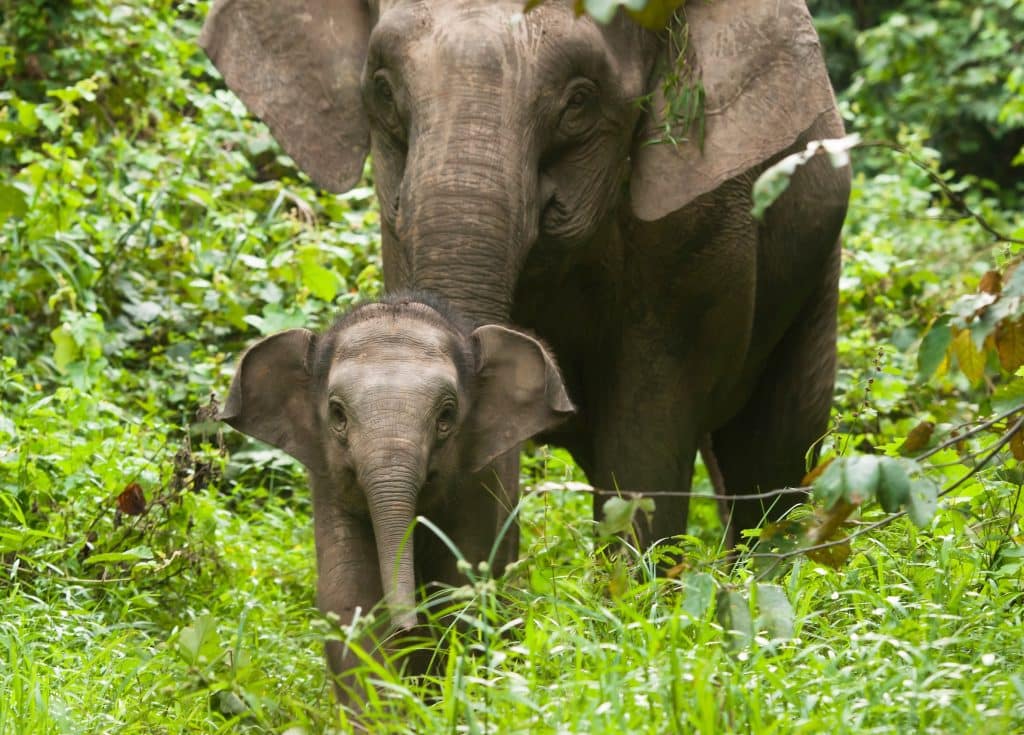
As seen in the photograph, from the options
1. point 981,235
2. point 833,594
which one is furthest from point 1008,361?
point 981,235

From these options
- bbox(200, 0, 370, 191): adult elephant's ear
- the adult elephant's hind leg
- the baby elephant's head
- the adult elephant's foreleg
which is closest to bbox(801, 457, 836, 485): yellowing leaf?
the baby elephant's head

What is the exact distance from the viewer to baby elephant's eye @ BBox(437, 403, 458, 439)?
190 inches

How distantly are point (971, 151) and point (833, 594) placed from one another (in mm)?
12208

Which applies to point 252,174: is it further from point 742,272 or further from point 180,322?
point 742,272

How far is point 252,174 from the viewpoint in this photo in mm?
10320

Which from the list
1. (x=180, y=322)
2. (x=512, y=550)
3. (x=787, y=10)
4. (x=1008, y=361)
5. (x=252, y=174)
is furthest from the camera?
(x=252, y=174)

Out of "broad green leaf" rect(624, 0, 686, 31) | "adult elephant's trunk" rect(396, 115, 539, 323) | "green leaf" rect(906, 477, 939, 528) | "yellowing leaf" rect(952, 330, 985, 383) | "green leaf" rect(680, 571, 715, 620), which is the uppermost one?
"broad green leaf" rect(624, 0, 686, 31)

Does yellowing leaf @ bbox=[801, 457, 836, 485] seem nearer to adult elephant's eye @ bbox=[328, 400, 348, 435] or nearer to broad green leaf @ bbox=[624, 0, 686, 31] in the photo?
broad green leaf @ bbox=[624, 0, 686, 31]

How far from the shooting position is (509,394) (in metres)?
5.10

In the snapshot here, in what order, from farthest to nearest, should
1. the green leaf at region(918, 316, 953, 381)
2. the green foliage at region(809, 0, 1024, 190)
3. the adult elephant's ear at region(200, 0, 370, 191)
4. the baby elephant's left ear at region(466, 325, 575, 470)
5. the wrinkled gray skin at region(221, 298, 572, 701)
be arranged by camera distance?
1. the green foliage at region(809, 0, 1024, 190)
2. the adult elephant's ear at region(200, 0, 370, 191)
3. the baby elephant's left ear at region(466, 325, 575, 470)
4. the wrinkled gray skin at region(221, 298, 572, 701)
5. the green leaf at region(918, 316, 953, 381)

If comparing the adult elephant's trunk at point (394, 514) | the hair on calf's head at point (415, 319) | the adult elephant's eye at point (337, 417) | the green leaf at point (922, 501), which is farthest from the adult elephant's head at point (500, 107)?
the green leaf at point (922, 501)

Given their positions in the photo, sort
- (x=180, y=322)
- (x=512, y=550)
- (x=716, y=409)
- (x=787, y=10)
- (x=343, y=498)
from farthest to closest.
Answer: (x=180, y=322)
(x=716, y=409)
(x=787, y=10)
(x=512, y=550)
(x=343, y=498)

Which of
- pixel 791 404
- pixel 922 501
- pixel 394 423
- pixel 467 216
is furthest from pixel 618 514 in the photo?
pixel 791 404

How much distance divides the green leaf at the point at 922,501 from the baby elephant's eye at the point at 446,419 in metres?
1.25
